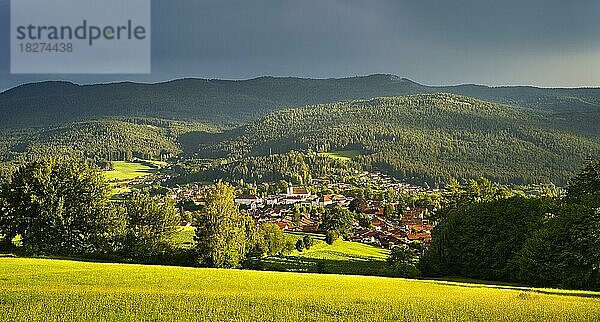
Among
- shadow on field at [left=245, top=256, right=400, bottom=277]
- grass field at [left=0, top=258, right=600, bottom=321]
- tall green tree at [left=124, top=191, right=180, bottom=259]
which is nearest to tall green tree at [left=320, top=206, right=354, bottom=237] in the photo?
shadow on field at [left=245, top=256, right=400, bottom=277]

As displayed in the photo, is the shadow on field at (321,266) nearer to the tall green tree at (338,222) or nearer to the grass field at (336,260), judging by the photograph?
→ the grass field at (336,260)

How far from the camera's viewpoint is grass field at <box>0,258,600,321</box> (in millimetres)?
22516

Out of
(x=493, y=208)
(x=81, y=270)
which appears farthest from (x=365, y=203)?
(x=81, y=270)

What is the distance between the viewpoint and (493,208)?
4566 cm

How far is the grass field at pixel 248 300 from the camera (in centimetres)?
2252

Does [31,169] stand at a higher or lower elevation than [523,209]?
higher

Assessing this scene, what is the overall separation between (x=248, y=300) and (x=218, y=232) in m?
18.3

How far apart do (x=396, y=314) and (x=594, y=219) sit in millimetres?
20188

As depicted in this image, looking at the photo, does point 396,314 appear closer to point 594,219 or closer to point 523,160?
point 594,219

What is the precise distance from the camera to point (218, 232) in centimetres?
4269

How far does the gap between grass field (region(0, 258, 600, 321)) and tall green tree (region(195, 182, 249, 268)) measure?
1061 cm

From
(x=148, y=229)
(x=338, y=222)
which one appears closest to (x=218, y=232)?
(x=148, y=229)

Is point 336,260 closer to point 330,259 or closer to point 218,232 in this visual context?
point 330,259

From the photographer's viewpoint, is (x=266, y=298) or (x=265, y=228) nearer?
(x=266, y=298)
